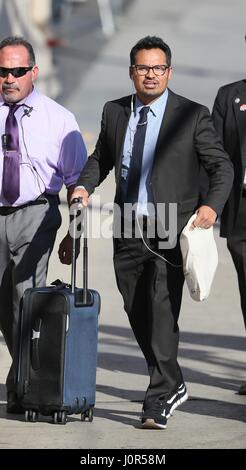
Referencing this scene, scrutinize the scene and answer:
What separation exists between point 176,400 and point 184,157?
3.89 feet

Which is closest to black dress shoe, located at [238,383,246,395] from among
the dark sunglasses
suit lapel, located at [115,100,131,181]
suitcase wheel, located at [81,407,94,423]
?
suitcase wheel, located at [81,407,94,423]

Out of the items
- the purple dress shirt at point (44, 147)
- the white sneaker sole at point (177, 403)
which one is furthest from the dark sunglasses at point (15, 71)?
the white sneaker sole at point (177, 403)

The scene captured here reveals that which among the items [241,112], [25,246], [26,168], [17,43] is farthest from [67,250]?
[241,112]

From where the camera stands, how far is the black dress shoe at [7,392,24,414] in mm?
7340

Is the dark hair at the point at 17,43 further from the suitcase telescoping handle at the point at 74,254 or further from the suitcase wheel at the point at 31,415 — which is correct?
the suitcase wheel at the point at 31,415

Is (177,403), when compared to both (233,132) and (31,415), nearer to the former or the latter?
(31,415)

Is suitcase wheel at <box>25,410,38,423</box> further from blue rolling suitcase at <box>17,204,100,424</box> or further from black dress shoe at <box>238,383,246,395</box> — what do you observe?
black dress shoe at <box>238,383,246,395</box>

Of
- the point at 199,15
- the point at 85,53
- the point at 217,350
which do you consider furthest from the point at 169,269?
the point at 199,15

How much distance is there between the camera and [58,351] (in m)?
7.00

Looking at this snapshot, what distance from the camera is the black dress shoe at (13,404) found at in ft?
24.1

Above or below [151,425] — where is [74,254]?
above

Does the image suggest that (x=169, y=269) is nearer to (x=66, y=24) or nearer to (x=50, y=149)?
(x=50, y=149)

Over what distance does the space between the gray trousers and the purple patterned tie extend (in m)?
0.12
